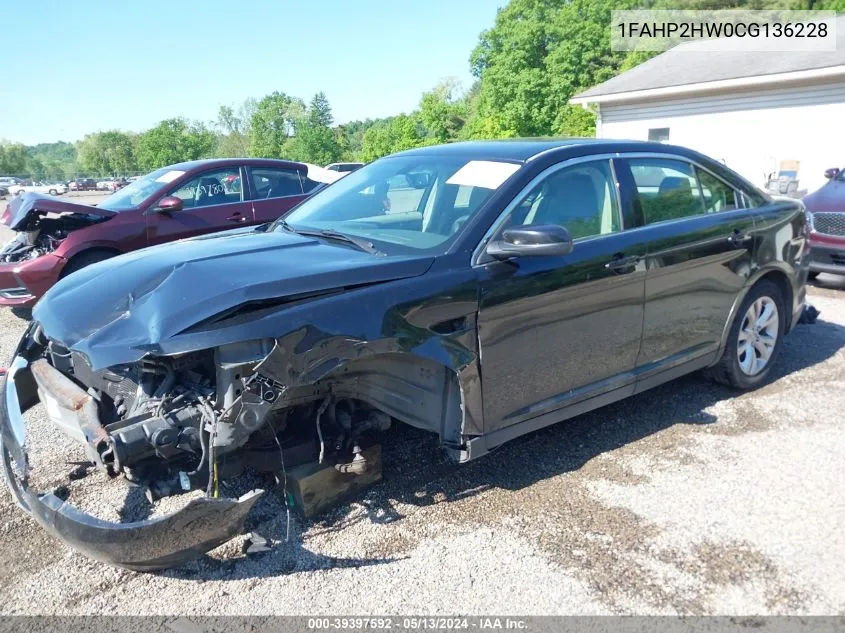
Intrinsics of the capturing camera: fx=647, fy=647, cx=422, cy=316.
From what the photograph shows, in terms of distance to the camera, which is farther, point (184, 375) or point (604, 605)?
point (184, 375)

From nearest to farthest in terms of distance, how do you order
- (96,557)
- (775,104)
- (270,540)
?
(96,557), (270,540), (775,104)

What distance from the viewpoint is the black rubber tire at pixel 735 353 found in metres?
4.46

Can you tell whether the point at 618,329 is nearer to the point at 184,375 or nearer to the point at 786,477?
the point at 786,477

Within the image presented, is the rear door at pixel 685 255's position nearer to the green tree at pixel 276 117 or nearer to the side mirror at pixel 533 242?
the side mirror at pixel 533 242

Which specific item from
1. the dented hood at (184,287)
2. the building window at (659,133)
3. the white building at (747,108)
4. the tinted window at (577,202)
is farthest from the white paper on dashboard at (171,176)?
the building window at (659,133)

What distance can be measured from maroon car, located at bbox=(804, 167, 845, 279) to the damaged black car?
161 inches

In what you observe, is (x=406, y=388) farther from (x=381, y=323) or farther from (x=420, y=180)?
(x=420, y=180)

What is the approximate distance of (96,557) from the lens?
247 centimetres

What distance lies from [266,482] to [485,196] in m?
1.93

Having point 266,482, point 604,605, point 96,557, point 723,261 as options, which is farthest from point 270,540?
point 723,261

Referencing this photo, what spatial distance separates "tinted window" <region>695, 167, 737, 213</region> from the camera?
14.1 feet

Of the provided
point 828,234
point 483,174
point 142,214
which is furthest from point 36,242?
point 828,234

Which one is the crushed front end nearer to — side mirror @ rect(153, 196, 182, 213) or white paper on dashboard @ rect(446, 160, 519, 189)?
side mirror @ rect(153, 196, 182, 213)

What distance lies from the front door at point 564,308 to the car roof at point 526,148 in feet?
0.48
